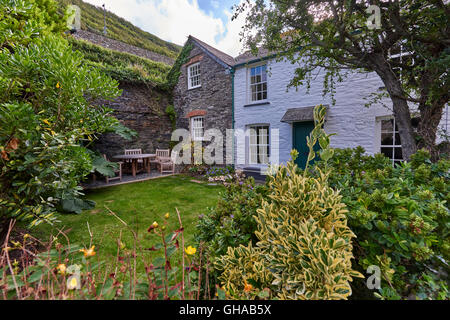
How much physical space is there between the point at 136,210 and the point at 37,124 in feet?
6.39

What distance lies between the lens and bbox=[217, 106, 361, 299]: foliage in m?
1.14

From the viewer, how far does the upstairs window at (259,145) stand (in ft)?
31.0

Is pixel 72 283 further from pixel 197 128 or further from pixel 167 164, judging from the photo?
pixel 197 128

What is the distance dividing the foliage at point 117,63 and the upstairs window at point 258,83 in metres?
6.00

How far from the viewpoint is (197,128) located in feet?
39.0

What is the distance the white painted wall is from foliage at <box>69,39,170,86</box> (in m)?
5.49

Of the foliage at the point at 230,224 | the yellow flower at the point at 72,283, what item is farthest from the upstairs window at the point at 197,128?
the yellow flower at the point at 72,283

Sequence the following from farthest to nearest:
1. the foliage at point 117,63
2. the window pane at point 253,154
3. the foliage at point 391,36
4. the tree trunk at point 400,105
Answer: the foliage at point 117,63 → the window pane at point 253,154 → the tree trunk at point 400,105 → the foliage at point 391,36

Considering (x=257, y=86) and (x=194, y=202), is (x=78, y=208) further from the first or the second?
(x=257, y=86)

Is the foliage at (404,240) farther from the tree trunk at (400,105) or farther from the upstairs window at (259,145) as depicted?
the upstairs window at (259,145)

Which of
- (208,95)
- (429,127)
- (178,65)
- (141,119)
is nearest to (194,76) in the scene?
(178,65)

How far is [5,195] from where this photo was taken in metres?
2.51

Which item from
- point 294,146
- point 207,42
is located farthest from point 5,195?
point 207,42
